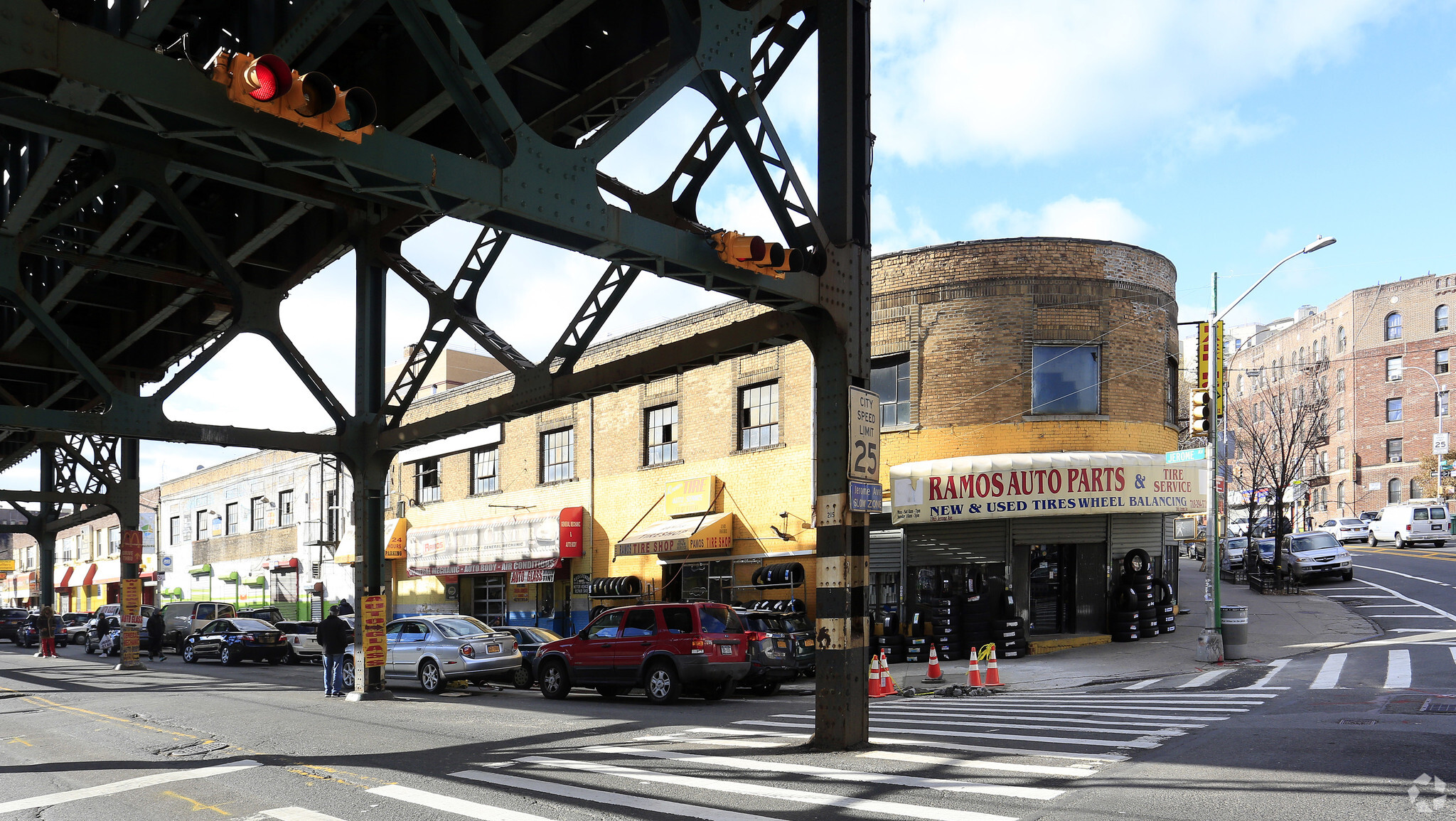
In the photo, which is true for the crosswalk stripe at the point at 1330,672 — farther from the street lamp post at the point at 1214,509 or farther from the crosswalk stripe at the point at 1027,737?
the crosswalk stripe at the point at 1027,737

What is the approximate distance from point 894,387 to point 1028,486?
419 cm

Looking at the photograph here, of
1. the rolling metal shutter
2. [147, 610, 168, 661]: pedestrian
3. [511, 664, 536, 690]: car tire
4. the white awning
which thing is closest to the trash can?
the white awning

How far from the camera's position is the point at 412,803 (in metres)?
8.86

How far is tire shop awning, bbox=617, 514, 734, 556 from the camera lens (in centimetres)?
2836

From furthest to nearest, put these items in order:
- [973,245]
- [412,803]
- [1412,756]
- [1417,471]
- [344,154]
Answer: [1417,471]
[973,245]
[1412,756]
[412,803]
[344,154]

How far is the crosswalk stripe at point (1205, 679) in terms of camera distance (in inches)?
718

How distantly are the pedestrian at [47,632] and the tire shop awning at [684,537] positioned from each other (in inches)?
875

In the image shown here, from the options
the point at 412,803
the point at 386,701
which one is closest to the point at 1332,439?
the point at 386,701

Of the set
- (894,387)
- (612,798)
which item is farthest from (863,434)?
(894,387)

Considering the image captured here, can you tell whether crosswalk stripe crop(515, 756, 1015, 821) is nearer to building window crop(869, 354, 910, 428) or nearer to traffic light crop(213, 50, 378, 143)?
traffic light crop(213, 50, 378, 143)

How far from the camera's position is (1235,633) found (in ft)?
71.8

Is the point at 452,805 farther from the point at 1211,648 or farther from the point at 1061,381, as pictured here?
the point at 1061,381

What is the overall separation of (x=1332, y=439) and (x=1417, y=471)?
9.69 metres

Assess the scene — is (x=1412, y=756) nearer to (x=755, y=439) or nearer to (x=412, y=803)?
(x=412, y=803)
